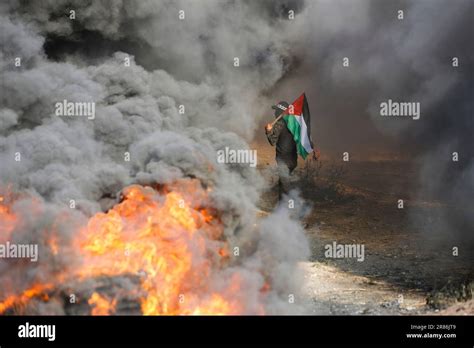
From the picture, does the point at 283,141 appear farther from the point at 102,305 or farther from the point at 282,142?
the point at 102,305

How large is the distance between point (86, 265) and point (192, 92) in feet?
32.3

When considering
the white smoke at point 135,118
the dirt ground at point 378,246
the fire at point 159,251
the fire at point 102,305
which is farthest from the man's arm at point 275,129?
the fire at point 102,305

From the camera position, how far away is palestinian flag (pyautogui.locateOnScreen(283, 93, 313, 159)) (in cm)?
2003

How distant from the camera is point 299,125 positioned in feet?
66.0

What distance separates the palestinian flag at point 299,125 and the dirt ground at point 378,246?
111 inches

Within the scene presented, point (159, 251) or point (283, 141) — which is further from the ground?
point (283, 141)

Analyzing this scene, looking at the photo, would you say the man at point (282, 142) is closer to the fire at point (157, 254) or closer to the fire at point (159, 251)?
the fire at point (157, 254)

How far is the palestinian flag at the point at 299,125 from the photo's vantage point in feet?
65.7

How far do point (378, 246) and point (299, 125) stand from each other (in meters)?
6.02

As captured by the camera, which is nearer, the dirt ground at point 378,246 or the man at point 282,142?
the dirt ground at point 378,246

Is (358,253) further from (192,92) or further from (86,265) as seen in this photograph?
(86,265)

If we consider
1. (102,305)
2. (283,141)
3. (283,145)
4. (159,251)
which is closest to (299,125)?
(283,141)
